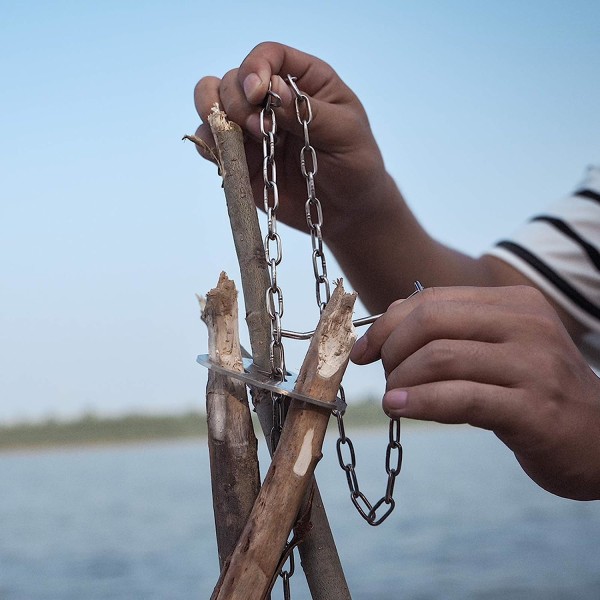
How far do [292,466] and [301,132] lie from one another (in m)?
0.45

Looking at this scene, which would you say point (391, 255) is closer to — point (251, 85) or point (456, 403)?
point (251, 85)

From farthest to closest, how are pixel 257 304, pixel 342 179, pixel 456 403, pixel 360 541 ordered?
pixel 360 541 → pixel 342 179 → pixel 257 304 → pixel 456 403

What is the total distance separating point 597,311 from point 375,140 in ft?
1.69

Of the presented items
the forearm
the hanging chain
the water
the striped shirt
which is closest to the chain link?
the hanging chain

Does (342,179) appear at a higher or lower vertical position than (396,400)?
higher

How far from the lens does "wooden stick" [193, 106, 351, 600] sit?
81 centimetres

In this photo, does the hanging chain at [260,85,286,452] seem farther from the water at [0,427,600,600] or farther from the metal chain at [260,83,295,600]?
the water at [0,427,600,600]

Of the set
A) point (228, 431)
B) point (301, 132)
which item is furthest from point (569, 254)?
point (228, 431)

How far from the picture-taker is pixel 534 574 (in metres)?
3.87

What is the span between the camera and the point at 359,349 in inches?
30.0

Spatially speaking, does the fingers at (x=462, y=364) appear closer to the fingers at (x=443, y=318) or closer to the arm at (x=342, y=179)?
the fingers at (x=443, y=318)

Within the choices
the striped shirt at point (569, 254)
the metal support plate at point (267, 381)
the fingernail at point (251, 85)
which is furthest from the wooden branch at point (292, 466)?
the striped shirt at point (569, 254)

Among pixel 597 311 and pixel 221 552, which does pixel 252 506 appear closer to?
pixel 221 552

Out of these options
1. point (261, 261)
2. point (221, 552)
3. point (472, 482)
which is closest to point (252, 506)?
point (221, 552)
